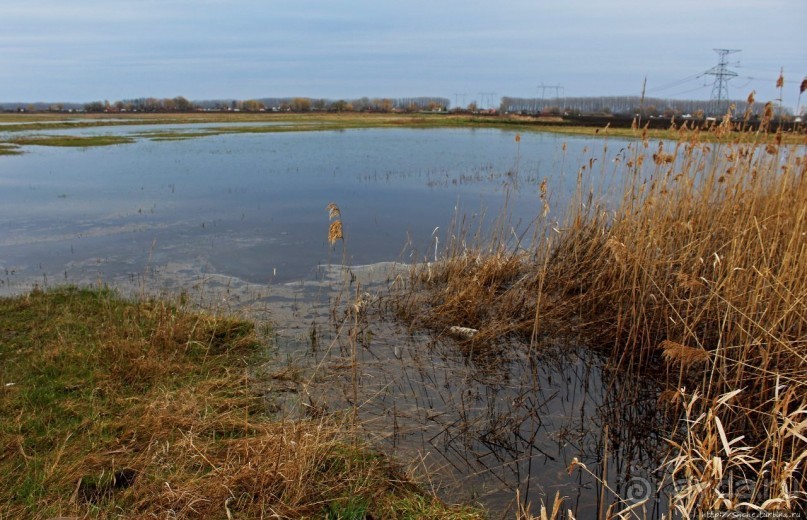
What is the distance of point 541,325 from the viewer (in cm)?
613

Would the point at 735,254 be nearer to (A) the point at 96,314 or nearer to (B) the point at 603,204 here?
(B) the point at 603,204

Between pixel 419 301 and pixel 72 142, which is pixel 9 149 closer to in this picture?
pixel 72 142

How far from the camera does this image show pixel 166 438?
3.86 metres

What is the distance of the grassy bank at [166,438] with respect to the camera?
3.24 m

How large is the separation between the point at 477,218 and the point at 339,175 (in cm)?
953

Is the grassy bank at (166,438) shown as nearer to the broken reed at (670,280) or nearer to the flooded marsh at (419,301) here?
the flooded marsh at (419,301)

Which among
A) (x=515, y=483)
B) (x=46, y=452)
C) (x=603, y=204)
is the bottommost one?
Result: (x=515, y=483)

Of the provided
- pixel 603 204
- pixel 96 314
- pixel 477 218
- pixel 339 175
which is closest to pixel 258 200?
pixel 339 175

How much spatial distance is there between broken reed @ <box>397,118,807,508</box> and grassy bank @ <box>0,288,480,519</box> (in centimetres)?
216

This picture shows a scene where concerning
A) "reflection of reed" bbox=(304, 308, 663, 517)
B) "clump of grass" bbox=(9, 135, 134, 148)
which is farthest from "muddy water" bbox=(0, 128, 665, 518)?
"clump of grass" bbox=(9, 135, 134, 148)

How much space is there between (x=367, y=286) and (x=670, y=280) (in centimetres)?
410

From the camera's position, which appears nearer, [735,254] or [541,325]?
[735,254]

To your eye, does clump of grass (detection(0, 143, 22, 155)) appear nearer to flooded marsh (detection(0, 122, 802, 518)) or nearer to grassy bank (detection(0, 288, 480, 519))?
flooded marsh (detection(0, 122, 802, 518))

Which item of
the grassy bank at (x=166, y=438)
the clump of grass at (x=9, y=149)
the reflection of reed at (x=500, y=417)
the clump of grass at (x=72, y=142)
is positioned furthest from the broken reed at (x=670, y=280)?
the clump of grass at (x=72, y=142)
